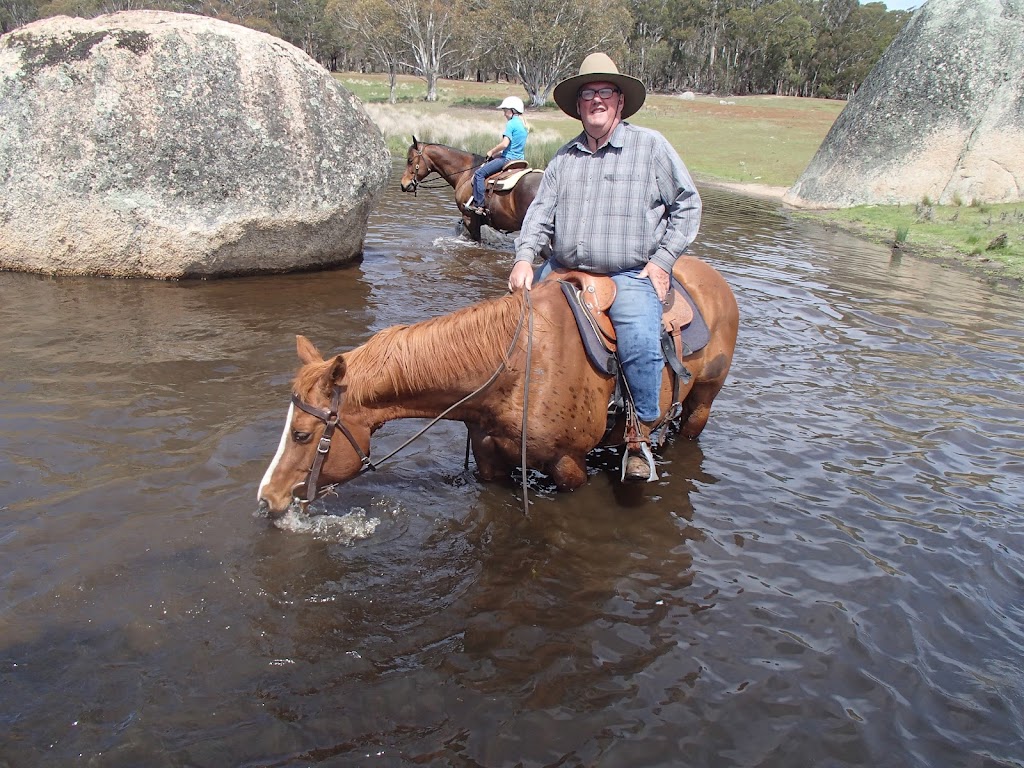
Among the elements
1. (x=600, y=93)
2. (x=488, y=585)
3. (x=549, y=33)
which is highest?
(x=549, y=33)

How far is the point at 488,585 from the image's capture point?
164 inches

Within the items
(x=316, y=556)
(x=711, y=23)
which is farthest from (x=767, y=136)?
(x=711, y=23)

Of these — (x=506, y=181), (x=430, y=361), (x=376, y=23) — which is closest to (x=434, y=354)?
(x=430, y=361)

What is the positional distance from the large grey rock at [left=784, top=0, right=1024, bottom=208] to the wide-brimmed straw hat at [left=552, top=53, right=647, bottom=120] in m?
19.4

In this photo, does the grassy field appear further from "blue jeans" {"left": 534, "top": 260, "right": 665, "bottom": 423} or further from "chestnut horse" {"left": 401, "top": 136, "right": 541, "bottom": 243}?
"blue jeans" {"left": 534, "top": 260, "right": 665, "bottom": 423}

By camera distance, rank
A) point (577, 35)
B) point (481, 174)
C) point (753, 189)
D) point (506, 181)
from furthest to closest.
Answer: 1. point (577, 35)
2. point (753, 189)
3. point (481, 174)
4. point (506, 181)

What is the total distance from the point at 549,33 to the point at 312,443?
63.4m

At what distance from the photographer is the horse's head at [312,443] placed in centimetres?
407

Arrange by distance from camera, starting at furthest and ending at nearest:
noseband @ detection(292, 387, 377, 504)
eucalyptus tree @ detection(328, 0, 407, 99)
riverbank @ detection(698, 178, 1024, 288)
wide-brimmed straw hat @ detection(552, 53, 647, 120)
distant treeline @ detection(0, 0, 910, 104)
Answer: distant treeline @ detection(0, 0, 910, 104)
eucalyptus tree @ detection(328, 0, 407, 99)
riverbank @ detection(698, 178, 1024, 288)
wide-brimmed straw hat @ detection(552, 53, 647, 120)
noseband @ detection(292, 387, 377, 504)

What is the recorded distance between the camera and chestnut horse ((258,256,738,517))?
163 inches

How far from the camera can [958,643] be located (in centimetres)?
388

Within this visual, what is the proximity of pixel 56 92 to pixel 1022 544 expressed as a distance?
1164 cm

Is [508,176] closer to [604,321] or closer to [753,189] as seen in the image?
[604,321]

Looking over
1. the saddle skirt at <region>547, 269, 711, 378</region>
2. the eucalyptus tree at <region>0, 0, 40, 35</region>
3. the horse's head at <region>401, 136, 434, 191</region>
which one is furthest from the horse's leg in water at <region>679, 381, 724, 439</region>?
the eucalyptus tree at <region>0, 0, 40, 35</region>
